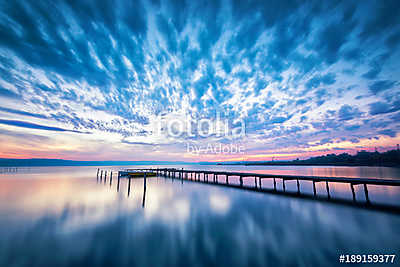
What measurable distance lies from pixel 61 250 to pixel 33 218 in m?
9.99

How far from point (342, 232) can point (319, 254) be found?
4972 millimetres

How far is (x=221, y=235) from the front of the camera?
10.9 m

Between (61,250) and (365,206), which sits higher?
(61,250)

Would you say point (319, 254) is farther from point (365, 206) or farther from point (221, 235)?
point (365, 206)

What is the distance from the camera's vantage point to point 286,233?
37.0 feet

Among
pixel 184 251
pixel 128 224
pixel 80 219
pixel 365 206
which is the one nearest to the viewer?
pixel 184 251

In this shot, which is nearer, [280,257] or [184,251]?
[280,257]

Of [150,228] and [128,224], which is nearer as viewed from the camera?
[150,228]

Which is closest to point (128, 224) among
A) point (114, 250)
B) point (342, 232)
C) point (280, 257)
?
point (114, 250)

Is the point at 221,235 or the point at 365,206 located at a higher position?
the point at 221,235

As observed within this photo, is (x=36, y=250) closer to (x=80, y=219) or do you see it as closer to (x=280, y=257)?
(x=80, y=219)

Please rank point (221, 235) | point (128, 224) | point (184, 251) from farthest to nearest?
1. point (128, 224)
2. point (221, 235)
3. point (184, 251)

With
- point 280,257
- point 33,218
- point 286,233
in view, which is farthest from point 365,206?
point 33,218

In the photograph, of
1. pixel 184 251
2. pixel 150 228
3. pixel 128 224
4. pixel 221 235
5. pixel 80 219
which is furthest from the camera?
pixel 80 219
